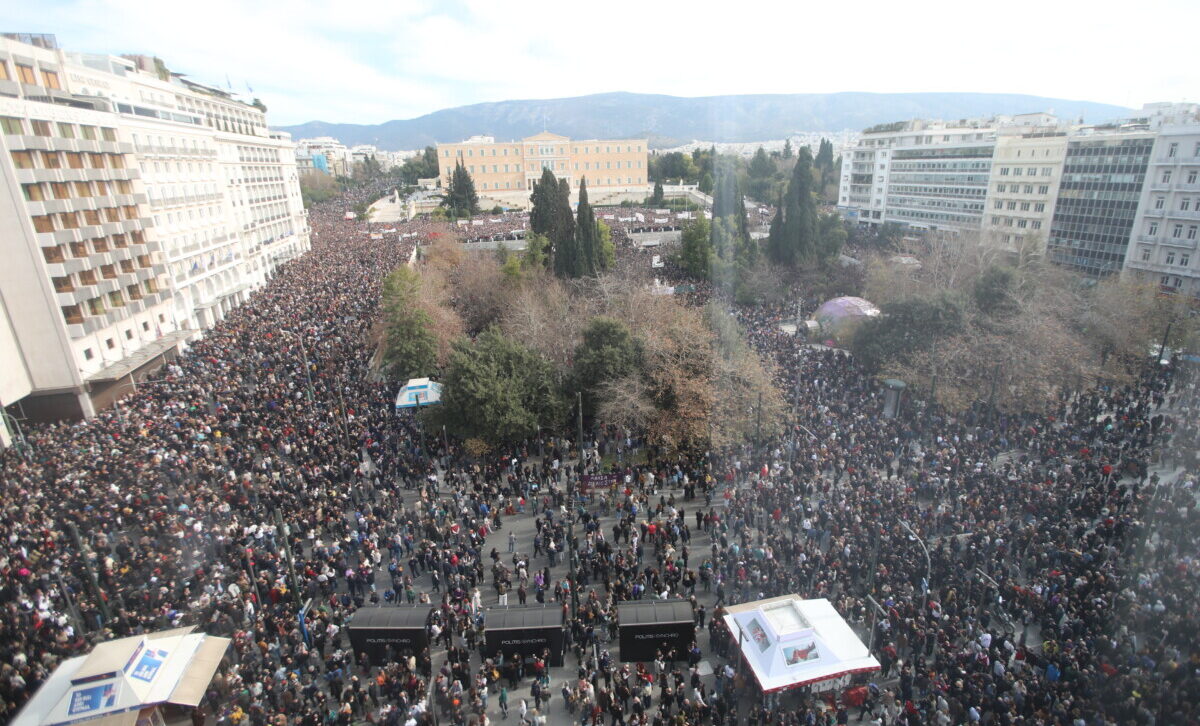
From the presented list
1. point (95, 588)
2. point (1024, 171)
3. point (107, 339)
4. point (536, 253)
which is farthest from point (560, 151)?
point (95, 588)

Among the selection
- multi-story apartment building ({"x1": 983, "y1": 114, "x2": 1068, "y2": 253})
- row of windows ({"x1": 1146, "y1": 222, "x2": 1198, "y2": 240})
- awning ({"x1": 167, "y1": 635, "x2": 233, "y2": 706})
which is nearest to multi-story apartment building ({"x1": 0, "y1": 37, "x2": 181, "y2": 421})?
awning ({"x1": 167, "y1": 635, "x2": 233, "y2": 706})

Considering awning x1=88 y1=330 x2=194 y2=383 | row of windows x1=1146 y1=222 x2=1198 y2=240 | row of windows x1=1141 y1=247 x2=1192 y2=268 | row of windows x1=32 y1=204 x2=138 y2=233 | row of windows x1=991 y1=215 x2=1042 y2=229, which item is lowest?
awning x1=88 y1=330 x2=194 y2=383

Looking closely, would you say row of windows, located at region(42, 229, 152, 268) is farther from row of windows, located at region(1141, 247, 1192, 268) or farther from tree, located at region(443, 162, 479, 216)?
row of windows, located at region(1141, 247, 1192, 268)

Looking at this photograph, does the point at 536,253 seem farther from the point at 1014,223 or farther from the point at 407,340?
the point at 1014,223

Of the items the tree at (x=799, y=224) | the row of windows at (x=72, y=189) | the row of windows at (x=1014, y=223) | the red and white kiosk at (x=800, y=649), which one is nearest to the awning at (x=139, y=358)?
the row of windows at (x=72, y=189)

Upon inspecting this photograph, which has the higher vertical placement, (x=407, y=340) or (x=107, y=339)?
(x=107, y=339)
